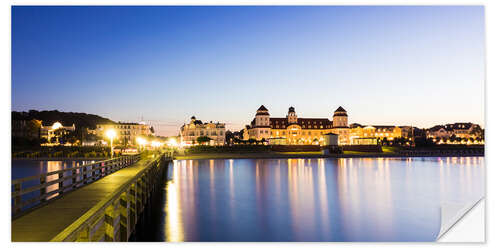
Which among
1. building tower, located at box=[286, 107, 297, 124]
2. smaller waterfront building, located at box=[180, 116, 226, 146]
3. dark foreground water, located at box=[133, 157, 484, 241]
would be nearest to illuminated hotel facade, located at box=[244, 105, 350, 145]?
building tower, located at box=[286, 107, 297, 124]

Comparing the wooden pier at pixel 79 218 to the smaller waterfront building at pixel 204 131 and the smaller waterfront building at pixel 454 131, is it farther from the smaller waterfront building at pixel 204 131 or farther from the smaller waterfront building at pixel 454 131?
the smaller waterfront building at pixel 454 131

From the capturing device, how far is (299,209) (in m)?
23.5

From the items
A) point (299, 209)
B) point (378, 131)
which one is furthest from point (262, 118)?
point (299, 209)

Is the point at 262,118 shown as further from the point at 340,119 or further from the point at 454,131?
the point at 454,131

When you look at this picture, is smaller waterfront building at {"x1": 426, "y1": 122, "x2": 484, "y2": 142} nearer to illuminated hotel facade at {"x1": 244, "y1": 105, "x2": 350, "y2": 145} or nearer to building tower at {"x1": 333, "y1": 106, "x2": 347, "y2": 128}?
building tower at {"x1": 333, "y1": 106, "x2": 347, "y2": 128}

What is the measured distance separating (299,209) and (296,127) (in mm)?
115344

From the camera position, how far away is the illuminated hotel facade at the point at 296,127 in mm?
133625

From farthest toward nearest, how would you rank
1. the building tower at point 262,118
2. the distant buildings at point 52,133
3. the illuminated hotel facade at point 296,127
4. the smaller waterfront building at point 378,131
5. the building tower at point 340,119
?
the smaller waterfront building at point 378,131
the building tower at point 340,119
the illuminated hotel facade at point 296,127
the building tower at point 262,118
the distant buildings at point 52,133

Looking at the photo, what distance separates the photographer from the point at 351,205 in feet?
82.9

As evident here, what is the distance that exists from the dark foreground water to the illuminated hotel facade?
93146 mm

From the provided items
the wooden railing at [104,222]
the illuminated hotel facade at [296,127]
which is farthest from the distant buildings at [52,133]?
the wooden railing at [104,222]

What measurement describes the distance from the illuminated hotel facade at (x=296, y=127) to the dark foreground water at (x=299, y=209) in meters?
93.1

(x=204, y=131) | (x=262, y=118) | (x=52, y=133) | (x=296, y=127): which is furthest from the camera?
(x=296, y=127)
